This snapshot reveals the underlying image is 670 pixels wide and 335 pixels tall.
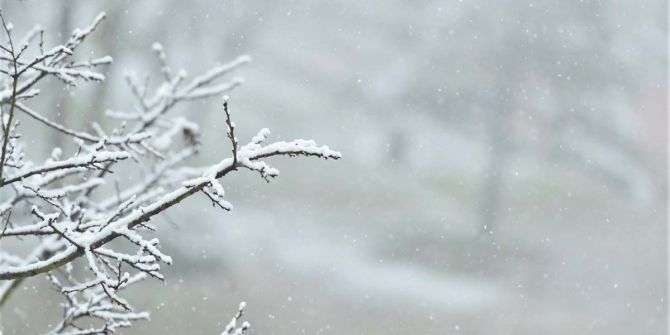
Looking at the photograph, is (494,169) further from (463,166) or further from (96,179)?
(96,179)

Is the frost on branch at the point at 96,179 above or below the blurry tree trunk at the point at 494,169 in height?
below

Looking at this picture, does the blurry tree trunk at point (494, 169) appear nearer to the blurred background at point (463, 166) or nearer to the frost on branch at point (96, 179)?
the blurred background at point (463, 166)

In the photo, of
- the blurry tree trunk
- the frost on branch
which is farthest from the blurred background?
the frost on branch

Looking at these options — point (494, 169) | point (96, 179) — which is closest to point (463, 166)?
point (494, 169)

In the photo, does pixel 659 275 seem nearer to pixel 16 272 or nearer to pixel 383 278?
pixel 383 278

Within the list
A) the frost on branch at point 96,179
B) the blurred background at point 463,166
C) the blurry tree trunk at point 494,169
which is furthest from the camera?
the blurry tree trunk at point 494,169

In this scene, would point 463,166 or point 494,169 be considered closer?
point 494,169

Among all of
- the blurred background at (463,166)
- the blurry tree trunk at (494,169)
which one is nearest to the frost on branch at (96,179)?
the blurred background at (463,166)

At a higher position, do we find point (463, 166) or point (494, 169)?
point (463, 166)
